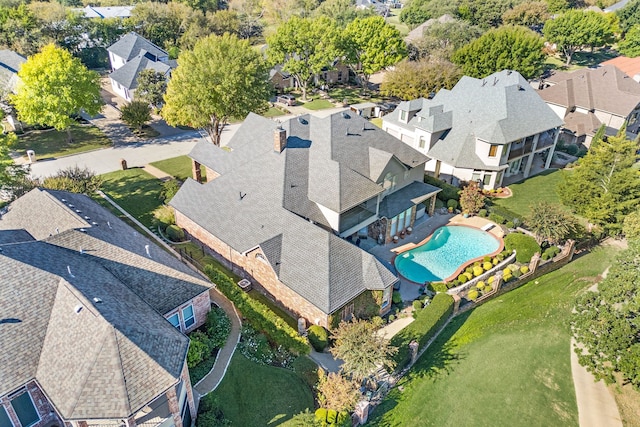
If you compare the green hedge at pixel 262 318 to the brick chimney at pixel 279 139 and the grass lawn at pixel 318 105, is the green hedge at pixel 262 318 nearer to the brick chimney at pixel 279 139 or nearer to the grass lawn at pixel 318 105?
the brick chimney at pixel 279 139

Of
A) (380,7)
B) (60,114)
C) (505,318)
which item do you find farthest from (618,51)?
(60,114)

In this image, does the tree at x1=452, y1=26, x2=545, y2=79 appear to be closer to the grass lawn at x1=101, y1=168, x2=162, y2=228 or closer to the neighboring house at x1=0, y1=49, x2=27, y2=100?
the grass lawn at x1=101, y1=168, x2=162, y2=228

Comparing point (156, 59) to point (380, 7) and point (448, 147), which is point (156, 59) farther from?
point (380, 7)

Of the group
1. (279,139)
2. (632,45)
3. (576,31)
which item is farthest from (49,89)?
(632,45)

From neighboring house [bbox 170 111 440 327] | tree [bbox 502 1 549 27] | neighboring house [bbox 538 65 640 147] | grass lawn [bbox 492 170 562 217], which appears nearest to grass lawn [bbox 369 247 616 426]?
neighboring house [bbox 170 111 440 327]

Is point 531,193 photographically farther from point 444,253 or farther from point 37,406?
point 37,406
